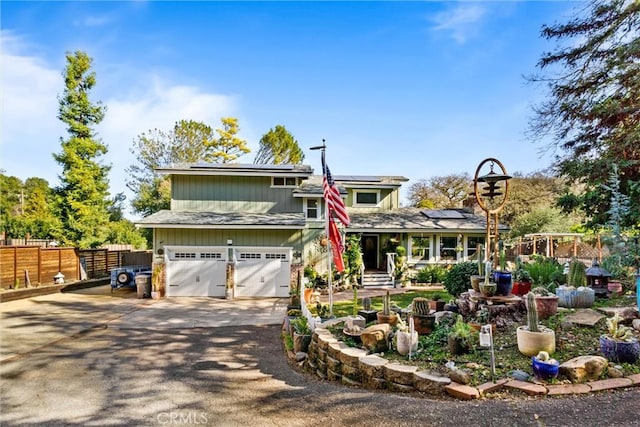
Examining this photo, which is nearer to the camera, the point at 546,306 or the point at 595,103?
the point at 546,306

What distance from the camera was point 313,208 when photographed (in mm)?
16641

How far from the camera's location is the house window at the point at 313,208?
Answer: 54.3 ft

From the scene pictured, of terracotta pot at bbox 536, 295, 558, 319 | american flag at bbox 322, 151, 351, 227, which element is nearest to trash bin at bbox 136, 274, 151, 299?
american flag at bbox 322, 151, 351, 227

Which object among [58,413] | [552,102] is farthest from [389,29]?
[58,413]

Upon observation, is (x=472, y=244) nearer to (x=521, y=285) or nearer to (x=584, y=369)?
(x=521, y=285)

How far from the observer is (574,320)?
19.2 ft

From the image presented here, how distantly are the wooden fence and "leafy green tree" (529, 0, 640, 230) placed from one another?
61.6 feet

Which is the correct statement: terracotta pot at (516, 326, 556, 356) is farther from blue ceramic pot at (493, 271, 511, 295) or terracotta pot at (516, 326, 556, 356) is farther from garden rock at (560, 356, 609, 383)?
blue ceramic pot at (493, 271, 511, 295)

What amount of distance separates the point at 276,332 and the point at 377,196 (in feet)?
40.7

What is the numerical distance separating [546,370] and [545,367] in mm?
35

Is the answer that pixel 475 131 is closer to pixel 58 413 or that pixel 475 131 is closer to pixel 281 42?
pixel 281 42

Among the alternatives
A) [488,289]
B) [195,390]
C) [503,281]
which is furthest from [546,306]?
[195,390]

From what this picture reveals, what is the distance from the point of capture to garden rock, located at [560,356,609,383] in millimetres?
4336

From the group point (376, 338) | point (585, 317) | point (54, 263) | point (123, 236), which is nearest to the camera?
point (376, 338)
